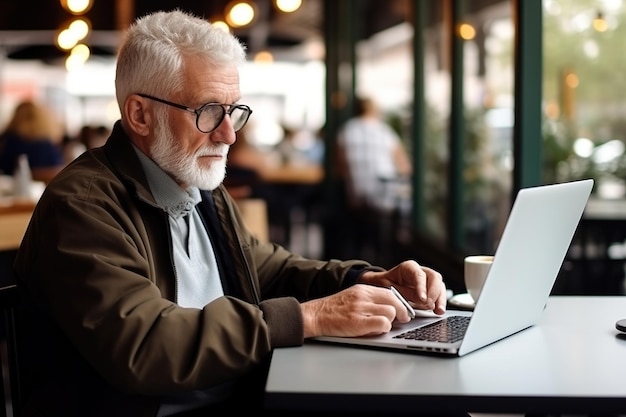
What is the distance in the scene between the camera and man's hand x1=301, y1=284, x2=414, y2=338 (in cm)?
176

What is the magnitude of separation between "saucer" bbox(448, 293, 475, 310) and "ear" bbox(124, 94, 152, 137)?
84 cm

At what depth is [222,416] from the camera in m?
1.94

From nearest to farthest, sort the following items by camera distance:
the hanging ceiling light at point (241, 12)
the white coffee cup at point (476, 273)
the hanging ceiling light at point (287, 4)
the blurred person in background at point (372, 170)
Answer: the white coffee cup at point (476, 273) → the hanging ceiling light at point (287, 4) → the hanging ceiling light at point (241, 12) → the blurred person in background at point (372, 170)

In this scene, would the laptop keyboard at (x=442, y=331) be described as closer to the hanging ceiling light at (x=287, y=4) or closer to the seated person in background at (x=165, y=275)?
the seated person in background at (x=165, y=275)

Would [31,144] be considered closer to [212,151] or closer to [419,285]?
[212,151]

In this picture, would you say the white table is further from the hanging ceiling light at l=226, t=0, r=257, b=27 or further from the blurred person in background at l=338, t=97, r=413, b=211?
the blurred person in background at l=338, t=97, r=413, b=211

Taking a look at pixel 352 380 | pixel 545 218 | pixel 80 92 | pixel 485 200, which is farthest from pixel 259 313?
pixel 80 92

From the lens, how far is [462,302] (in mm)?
2268

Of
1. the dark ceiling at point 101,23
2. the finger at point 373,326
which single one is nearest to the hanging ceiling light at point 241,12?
the dark ceiling at point 101,23

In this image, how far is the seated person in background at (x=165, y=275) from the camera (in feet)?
5.40

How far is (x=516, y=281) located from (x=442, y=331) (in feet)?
0.64

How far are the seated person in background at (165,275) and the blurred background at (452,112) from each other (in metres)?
0.21

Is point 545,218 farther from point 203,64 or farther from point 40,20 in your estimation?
point 40,20

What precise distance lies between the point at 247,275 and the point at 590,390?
3.10ft
